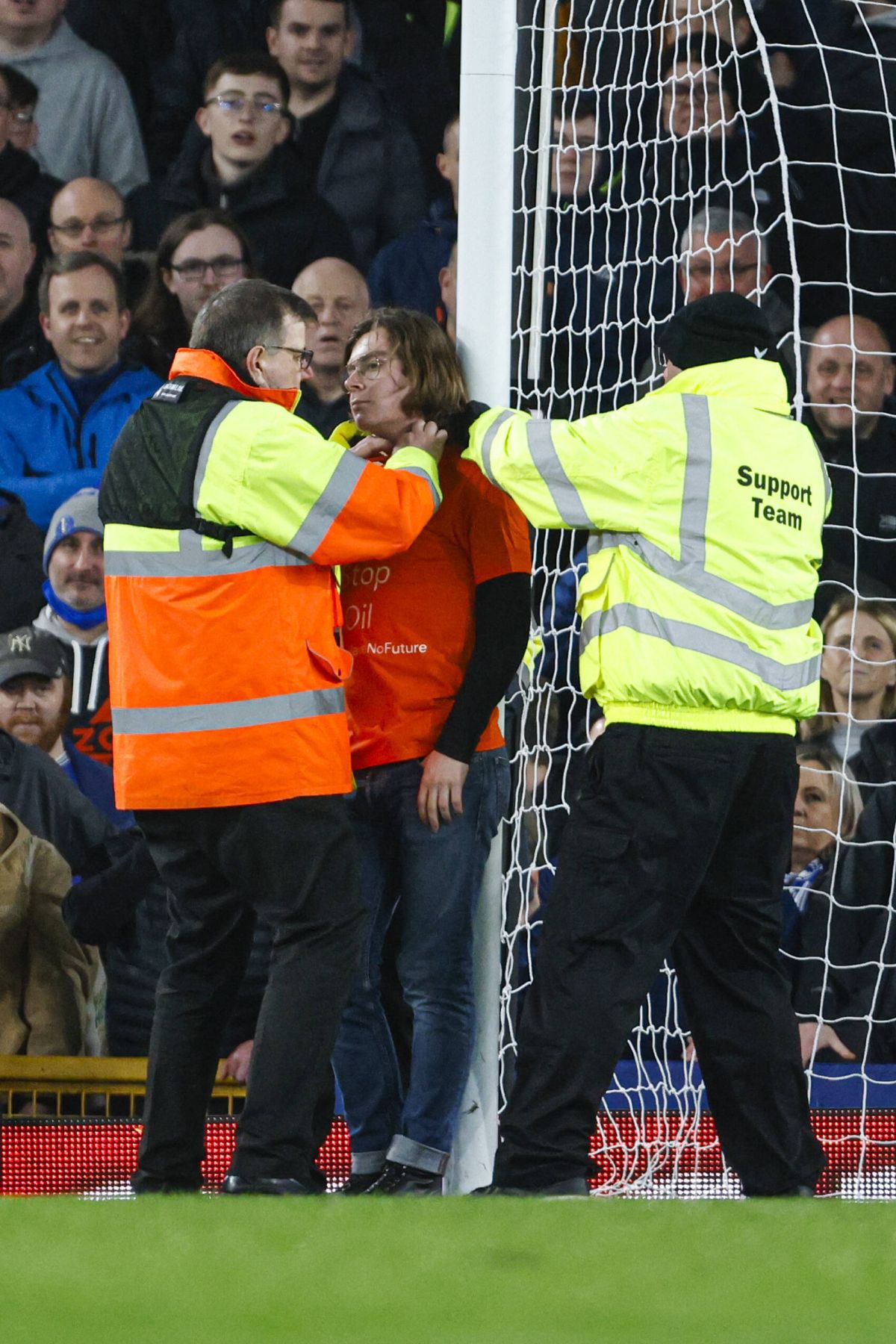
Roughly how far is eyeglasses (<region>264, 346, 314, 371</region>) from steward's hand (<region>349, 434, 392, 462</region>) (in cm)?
20

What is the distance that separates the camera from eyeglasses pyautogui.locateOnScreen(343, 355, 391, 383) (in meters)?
2.71

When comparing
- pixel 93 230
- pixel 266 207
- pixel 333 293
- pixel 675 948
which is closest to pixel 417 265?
pixel 333 293

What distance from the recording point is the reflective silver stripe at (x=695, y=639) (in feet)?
7.79

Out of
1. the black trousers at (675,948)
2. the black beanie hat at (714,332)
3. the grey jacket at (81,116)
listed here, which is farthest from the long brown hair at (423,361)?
the grey jacket at (81,116)

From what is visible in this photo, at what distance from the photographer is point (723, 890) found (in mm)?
2465

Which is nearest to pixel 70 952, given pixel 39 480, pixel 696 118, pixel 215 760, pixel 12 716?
pixel 12 716

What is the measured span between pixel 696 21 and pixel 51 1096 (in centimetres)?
351

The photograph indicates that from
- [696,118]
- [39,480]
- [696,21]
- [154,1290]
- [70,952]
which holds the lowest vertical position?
[70,952]

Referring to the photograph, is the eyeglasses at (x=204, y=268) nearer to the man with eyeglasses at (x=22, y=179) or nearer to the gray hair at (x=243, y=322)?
the man with eyeglasses at (x=22, y=179)

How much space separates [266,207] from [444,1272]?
13.2 ft

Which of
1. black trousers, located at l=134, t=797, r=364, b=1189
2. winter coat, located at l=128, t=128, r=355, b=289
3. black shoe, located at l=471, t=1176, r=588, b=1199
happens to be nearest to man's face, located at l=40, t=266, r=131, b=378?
winter coat, located at l=128, t=128, r=355, b=289

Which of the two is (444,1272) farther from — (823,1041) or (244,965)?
(823,1041)

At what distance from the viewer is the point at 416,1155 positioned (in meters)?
2.63

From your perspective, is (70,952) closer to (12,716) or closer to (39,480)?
(12,716)
